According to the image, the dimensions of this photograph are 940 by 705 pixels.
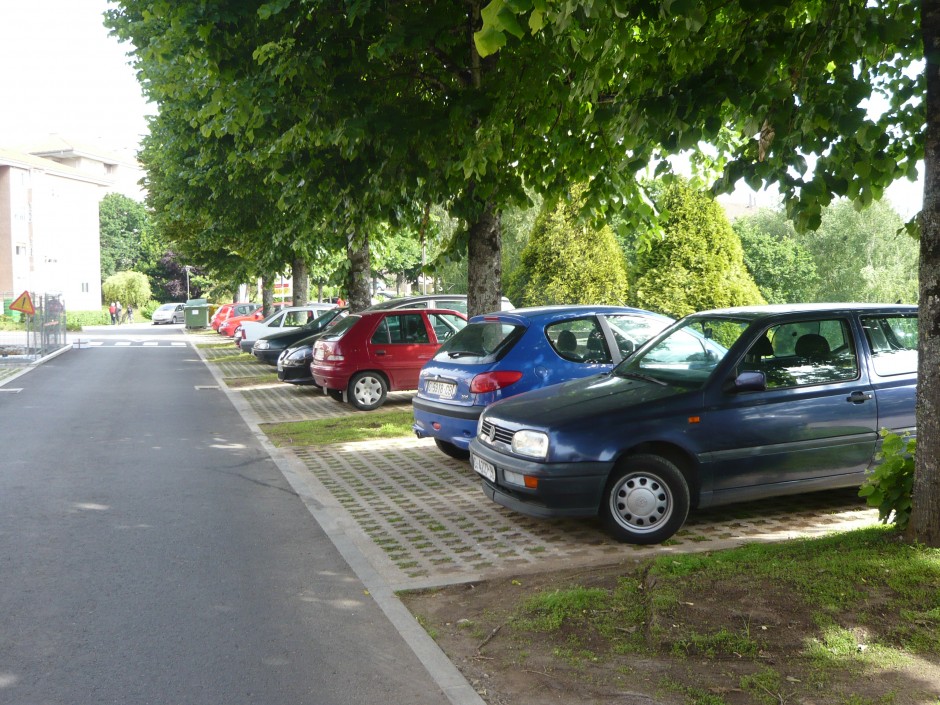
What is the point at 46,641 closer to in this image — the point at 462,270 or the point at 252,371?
the point at 252,371

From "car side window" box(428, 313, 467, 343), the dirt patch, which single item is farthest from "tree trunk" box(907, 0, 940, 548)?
"car side window" box(428, 313, 467, 343)

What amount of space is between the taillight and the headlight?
2.30m

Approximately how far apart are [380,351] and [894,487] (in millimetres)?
10760

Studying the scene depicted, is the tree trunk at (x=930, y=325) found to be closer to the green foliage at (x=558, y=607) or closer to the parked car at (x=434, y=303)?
the green foliage at (x=558, y=607)

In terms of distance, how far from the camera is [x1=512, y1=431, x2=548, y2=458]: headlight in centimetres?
676

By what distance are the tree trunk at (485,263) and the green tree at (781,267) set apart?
4383 cm

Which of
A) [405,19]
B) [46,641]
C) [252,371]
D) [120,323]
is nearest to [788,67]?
[405,19]

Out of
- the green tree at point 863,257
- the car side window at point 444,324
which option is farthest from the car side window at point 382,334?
the green tree at point 863,257

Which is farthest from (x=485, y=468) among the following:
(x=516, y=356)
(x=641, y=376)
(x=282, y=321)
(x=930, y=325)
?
(x=282, y=321)

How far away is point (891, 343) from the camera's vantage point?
7691 millimetres

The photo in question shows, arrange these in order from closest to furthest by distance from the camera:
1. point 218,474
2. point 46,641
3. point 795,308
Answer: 1. point 46,641
2. point 795,308
3. point 218,474

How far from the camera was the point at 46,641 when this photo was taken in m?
5.04

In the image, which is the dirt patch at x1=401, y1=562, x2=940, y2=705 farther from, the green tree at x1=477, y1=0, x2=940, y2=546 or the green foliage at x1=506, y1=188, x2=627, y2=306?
the green foliage at x1=506, y1=188, x2=627, y2=306

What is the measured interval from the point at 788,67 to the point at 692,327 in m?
2.20
